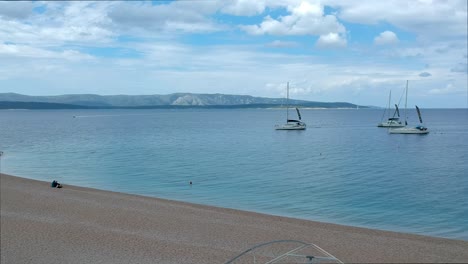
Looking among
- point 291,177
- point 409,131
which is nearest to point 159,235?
point 291,177

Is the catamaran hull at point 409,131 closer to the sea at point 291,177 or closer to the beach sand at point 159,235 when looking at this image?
the sea at point 291,177

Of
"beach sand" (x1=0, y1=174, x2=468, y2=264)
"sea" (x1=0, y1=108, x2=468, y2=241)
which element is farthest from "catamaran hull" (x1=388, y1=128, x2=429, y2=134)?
"beach sand" (x1=0, y1=174, x2=468, y2=264)

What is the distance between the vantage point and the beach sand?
13227mm

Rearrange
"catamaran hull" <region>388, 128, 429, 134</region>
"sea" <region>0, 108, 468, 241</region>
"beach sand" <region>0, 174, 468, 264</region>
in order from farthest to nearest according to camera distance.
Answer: "catamaran hull" <region>388, 128, 429, 134</region>, "sea" <region>0, 108, 468, 241</region>, "beach sand" <region>0, 174, 468, 264</region>

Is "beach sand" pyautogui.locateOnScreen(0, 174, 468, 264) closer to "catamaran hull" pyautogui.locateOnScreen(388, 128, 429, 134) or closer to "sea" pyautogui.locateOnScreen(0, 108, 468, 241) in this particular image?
"sea" pyautogui.locateOnScreen(0, 108, 468, 241)

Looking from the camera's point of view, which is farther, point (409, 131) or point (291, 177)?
point (409, 131)

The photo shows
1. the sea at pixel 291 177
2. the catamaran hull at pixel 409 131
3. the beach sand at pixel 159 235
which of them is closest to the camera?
the beach sand at pixel 159 235

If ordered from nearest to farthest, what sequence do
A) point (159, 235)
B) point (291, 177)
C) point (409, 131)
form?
1. point (159, 235)
2. point (291, 177)
3. point (409, 131)

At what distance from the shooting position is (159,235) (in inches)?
627

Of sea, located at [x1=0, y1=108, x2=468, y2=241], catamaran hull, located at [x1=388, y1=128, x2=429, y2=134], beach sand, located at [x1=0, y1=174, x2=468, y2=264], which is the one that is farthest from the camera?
catamaran hull, located at [x1=388, y1=128, x2=429, y2=134]

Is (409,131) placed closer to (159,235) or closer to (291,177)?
(291,177)

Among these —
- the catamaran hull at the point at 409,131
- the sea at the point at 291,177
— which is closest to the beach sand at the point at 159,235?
the sea at the point at 291,177

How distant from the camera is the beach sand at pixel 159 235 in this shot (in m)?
13.2

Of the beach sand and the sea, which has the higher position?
the beach sand
